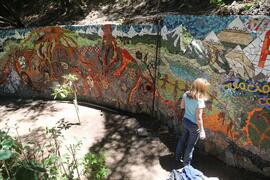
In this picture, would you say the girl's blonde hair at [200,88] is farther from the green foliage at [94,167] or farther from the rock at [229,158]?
the green foliage at [94,167]

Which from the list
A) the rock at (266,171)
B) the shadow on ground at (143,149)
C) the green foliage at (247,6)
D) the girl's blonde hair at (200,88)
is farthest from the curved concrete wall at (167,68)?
the green foliage at (247,6)

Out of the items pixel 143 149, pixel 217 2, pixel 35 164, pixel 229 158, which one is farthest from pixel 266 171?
pixel 217 2

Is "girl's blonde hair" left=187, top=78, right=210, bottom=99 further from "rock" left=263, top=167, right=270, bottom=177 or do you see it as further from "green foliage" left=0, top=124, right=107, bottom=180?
"green foliage" left=0, top=124, right=107, bottom=180

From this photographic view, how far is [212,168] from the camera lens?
179 inches

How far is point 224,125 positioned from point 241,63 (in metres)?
1.02

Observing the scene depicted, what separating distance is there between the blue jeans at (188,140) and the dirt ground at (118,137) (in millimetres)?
255

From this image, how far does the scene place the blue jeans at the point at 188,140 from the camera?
4.33 metres

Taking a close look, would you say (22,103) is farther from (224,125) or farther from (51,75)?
(224,125)

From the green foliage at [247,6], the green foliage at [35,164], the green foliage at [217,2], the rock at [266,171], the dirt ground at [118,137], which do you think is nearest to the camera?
the green foliage at [35,164]

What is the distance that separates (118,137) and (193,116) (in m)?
1.93

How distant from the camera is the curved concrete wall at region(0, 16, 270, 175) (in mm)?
4000

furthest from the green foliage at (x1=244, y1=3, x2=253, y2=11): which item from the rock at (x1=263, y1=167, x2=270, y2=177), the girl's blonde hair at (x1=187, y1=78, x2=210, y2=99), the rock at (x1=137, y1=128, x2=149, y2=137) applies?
the rock at (x1=263, y1=167, x2=270, y2=177)

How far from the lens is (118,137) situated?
5.68 m

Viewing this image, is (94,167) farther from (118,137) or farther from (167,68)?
(167,68)
